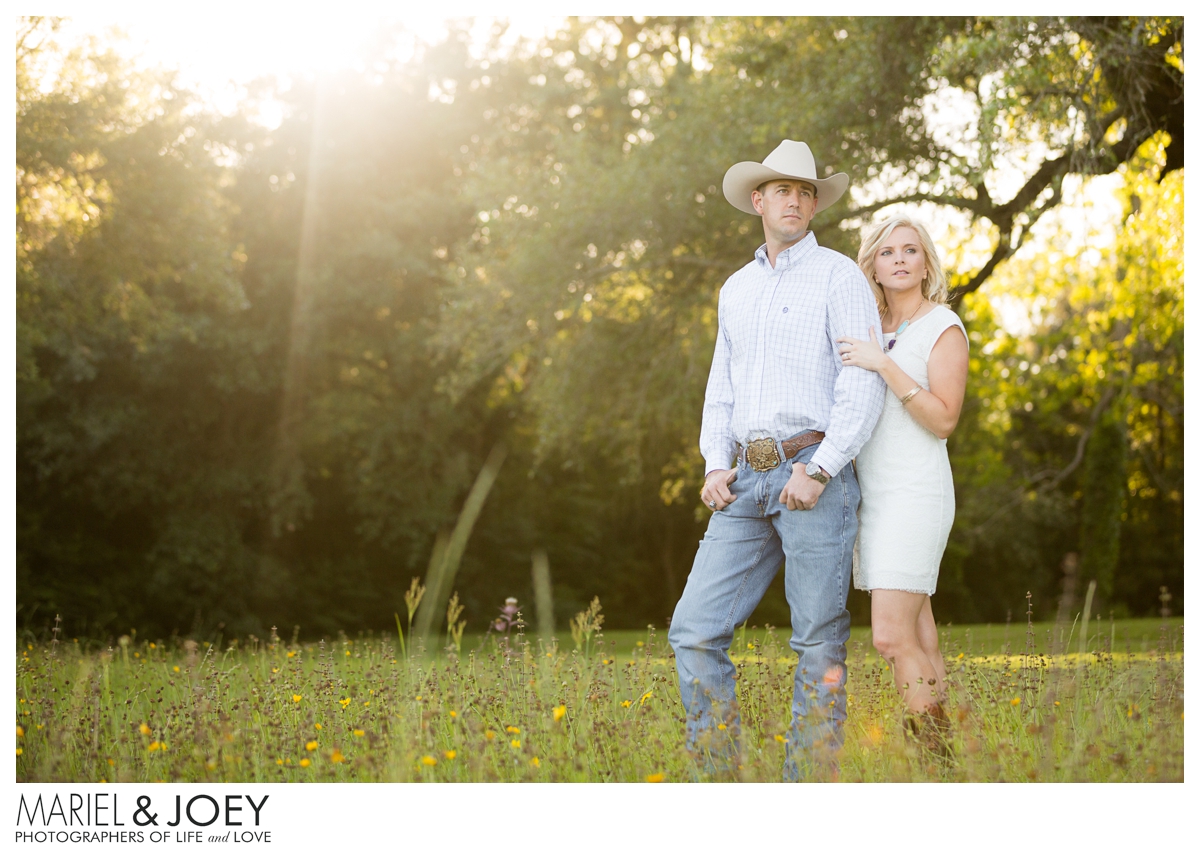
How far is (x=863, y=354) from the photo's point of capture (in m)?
3.06

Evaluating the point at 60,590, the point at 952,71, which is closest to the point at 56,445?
the point at 60,590

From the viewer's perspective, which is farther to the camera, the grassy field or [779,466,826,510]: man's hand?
the grassy field

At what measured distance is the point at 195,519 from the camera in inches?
581

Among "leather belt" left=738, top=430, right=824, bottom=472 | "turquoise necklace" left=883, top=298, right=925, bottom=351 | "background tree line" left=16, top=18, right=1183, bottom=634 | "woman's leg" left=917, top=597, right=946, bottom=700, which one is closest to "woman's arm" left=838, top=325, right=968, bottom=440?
"turquoise necklace" left=883, top=298, right=925, bottom=351

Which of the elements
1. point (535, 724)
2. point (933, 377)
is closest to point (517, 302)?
point (535, 724)

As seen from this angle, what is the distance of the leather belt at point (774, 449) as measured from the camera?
10.2 ft

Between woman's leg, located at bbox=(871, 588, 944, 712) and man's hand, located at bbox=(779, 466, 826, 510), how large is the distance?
37 cm

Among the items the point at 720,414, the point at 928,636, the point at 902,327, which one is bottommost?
the point at 928,636

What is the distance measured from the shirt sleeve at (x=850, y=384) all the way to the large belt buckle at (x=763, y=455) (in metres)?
0.15

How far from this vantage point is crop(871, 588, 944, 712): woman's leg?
3.11 m
